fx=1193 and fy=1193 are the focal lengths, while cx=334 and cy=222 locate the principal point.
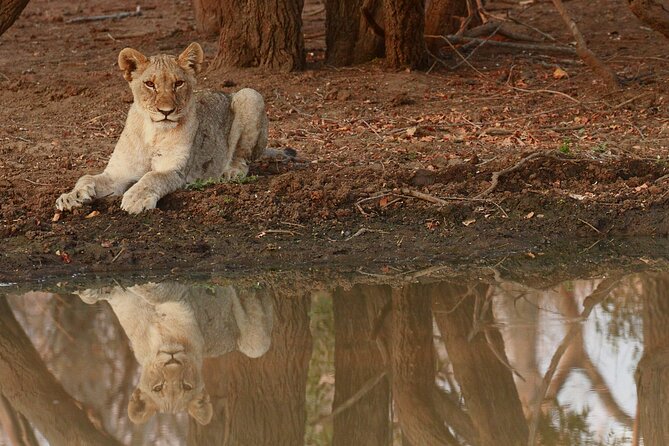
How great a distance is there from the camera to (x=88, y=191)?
28.0 feet

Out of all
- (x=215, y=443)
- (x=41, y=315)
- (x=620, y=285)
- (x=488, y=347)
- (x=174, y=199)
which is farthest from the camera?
(x=174, y=199)

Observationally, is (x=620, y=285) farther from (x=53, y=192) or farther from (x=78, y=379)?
(x=53, y=192)

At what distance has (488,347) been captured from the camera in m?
6.70

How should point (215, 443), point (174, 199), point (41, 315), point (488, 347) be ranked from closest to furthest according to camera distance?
point (215, 443) → point (488, 347) → point (41, 315) → point (174, 199)

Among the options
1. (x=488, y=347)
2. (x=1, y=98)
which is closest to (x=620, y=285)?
(x=488, y=347)

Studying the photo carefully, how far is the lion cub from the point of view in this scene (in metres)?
8.53

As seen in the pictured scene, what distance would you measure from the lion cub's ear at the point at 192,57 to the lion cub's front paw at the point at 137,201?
987 millimetres

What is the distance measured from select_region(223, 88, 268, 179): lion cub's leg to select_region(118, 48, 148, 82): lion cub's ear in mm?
1202

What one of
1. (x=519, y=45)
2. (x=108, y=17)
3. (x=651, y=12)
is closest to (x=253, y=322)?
(x=651, y=12)

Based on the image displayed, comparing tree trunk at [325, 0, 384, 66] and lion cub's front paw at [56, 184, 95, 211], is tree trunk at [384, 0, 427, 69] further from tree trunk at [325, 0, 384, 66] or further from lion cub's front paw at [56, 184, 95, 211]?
lion cub's front paw at [56, 184, 95, 211]

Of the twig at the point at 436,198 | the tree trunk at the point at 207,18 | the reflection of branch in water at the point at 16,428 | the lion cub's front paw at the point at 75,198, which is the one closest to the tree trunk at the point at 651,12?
the twig at the point at 436,198

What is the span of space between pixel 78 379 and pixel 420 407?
179 centimetres

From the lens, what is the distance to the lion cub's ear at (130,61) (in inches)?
336

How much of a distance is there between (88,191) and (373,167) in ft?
7.73
